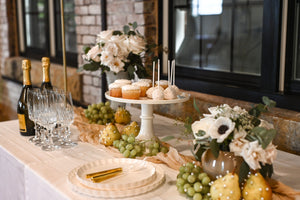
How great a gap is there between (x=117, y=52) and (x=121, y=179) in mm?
736

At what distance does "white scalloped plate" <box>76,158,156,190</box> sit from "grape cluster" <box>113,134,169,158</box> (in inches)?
2.5

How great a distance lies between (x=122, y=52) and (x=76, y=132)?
1.43 ft

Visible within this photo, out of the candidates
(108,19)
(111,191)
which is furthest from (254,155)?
(108,19)

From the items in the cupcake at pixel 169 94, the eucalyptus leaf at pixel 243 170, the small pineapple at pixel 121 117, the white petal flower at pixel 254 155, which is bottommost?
the small pineapple at pixel 121 117

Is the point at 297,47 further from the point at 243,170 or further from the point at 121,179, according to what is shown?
the point at 121,179

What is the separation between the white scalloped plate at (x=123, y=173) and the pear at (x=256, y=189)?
28 centimetres

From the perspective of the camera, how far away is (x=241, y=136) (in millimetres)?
910

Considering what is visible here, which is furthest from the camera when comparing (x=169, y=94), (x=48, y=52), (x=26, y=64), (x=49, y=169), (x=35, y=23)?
(x=35, y=23)

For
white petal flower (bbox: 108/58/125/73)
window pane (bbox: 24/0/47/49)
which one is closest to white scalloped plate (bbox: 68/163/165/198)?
white petal flower (bbox: 108/58/125/73)

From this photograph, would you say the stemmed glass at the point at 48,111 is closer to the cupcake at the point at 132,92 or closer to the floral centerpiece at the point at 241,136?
the cupcake at the point at 132,92

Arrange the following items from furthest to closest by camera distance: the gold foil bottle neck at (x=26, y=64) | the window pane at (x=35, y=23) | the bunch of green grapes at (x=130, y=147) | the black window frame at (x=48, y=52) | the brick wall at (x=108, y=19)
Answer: the window pane at (x=35, y=23), the black window frame at (x=48, y=52), the brick wall at (x=108, y=19), the gold foil bottle neck at (x=26, y=64), the bunch of green grapes at (x=130, y=147)

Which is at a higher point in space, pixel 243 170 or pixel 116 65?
pixel 116 65

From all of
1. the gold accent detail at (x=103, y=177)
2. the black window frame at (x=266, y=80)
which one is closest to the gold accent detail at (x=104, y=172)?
the gold accent detail at (x=103, y=177)

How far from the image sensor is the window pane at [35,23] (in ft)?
13.6
